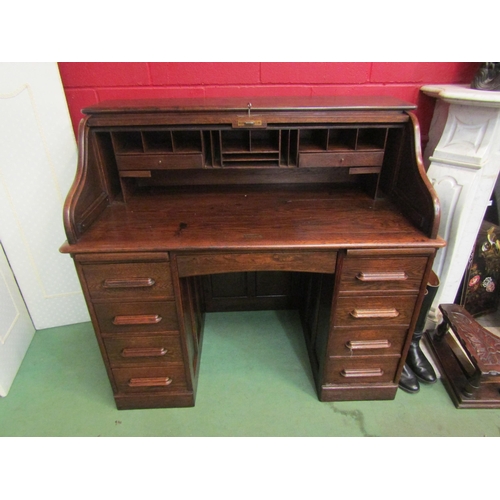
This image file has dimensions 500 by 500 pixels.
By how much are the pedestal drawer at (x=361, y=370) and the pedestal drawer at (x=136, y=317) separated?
730 millimetres

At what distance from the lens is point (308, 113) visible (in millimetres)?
1352

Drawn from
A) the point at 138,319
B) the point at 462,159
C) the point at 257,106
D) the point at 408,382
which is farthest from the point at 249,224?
the point at 408,382

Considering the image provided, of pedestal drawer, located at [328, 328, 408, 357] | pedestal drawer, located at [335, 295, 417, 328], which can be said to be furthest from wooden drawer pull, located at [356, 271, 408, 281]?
pedestal drawer, located at [328, 328, 408, 357]

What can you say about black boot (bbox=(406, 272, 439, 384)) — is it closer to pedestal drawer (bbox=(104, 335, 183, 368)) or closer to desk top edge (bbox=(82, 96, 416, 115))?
desk top edge (bbox=(82, 96, 416, 115))

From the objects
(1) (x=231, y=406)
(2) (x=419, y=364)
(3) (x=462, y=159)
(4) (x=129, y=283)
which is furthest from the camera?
(2) (x=419, y=364)

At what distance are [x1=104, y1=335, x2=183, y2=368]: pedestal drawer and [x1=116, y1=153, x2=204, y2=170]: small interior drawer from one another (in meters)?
0.71

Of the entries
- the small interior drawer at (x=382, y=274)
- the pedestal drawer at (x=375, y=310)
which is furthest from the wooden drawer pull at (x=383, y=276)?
the pedestal drawer at (x=375, y=310)

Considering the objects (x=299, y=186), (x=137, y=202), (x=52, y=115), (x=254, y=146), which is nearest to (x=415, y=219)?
(x=299, y=186)

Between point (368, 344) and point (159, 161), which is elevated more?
point (159, 161)

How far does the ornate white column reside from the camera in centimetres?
145

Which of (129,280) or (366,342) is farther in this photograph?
(366,342)

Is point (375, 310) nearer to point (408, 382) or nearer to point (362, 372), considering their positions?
point (362, 372)

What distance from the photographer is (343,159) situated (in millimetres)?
1449

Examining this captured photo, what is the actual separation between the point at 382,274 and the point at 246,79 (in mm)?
1069
